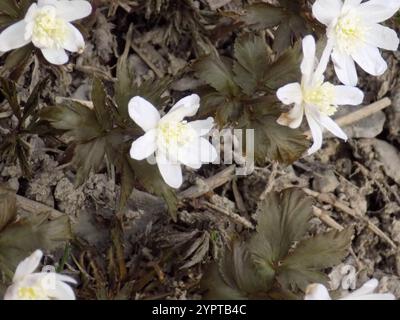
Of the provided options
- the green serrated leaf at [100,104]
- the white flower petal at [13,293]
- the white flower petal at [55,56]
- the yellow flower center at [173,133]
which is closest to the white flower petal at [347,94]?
the yellow flower center at [173,133]

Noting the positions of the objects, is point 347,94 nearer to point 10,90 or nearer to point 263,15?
point 263,15

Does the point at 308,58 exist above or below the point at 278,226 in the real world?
above

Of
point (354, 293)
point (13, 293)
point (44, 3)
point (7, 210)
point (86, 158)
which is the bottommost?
point (354, 293)

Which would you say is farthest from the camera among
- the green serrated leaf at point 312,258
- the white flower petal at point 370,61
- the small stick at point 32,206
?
the small stick at point 32,206

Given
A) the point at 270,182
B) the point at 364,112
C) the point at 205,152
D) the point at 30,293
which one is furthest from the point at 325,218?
the point at 30,293

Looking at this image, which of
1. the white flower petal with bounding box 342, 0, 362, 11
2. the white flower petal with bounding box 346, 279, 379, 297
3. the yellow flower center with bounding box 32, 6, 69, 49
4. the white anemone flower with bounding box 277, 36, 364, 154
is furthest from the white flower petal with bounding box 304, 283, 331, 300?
the yellow flower center with bounding box 32, 6, 69, 49

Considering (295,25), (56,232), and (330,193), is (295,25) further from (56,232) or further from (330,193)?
(56,232)

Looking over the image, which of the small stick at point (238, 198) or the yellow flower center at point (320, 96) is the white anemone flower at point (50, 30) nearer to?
the yellow flower center at point (320, 96)
